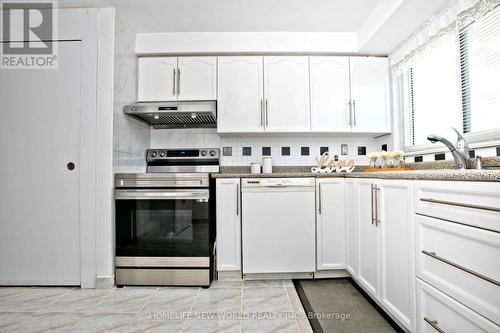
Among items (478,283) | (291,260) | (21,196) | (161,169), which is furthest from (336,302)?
(21,196)

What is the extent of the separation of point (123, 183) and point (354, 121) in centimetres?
223

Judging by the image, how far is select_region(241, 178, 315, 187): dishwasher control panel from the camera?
2.10 metres

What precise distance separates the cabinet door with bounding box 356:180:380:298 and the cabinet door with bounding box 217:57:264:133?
115 centimetres

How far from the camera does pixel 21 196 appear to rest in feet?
6.64

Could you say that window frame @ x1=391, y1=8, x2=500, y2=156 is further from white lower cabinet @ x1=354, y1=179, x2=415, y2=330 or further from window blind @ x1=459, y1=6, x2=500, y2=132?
white lower cabinet @ x1=354, y1=179, x2=415, y2=330

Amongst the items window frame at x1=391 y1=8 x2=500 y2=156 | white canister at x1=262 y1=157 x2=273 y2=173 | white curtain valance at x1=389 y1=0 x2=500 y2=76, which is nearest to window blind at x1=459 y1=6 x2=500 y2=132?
window frame at x1=391 y1=8 x2=500 y2=156

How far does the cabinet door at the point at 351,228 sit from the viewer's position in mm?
1945

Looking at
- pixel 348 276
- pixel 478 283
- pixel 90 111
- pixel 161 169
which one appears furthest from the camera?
pixel 161 169

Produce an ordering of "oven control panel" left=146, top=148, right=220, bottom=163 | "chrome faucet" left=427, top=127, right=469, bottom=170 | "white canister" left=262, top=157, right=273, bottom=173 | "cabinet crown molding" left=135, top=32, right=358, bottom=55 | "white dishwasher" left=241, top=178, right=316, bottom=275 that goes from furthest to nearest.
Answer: "oven control panel" left=146, top=148, right=220, bottom=163, "white canister" left=262, top=157, right=273, bottom=173, "cabinet crown molding" left=135, top=32, right=358, bottom=55, "white dishwasher" left=241, top=178, right=316, bottom=275, "chrome faucet" left=427, top=127, right=469, bottom=170

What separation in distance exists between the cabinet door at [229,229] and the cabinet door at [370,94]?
1430mm

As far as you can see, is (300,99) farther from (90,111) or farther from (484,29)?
(90,111)

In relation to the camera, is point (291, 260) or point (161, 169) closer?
point (291, 260)

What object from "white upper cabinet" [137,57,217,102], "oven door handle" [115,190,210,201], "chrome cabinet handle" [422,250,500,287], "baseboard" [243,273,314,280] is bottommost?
"baseboard" [243,273,314,280]

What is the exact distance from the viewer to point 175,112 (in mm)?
2279
